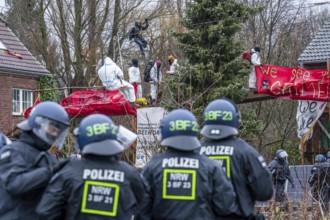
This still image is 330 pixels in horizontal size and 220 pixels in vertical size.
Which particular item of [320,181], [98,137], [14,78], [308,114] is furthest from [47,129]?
[14,78]

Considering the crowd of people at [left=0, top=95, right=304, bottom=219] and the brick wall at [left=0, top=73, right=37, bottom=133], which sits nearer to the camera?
the crowd of people at [left=0, top=95, right=304, bottom=219]

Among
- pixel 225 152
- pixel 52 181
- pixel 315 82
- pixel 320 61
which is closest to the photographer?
pixel 52 181

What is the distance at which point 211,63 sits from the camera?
24.5m

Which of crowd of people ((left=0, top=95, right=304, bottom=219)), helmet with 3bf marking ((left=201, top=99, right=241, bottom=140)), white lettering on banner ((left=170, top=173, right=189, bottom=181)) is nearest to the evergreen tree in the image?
helmet with 3bf marking ((left=201, top=99, right=241, bottom=140))

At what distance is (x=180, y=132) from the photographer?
6.82 meters

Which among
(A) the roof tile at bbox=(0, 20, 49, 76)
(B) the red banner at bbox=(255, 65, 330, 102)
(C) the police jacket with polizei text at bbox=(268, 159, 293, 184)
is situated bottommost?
(C) the police jacket with polizei text at bbox=(268, 159, 293, 184)

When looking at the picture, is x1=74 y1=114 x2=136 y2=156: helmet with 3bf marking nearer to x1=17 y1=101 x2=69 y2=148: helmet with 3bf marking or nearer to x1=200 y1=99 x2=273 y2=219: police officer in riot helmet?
x1=17 y1=101 x2=69 y2=148: helmet with 3bf marking

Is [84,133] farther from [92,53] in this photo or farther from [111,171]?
[92,53]

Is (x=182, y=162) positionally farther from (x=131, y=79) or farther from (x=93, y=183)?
(x=131, y=79)

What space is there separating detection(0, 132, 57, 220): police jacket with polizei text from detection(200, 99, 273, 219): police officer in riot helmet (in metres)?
1.69

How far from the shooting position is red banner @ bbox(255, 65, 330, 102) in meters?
22.2

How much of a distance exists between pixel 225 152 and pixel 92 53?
3437cm

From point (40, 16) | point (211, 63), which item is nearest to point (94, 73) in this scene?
point (40, 16)

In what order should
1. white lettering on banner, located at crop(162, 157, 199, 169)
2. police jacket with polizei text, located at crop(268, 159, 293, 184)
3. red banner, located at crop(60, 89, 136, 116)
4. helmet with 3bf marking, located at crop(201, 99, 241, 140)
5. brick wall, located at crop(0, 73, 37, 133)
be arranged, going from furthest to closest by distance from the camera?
brick wall, located at crop(0, 73, 37, 133)
red banner, located at crop(60, 89, 136, 116)
police jacket with polizei text, located at crop(268, 159, 293, 184)
helmet with 3bf marking, located at crop(201, 99, 241, 140)
white lettering on banner, located at crop(162, 157, 199, 169)
